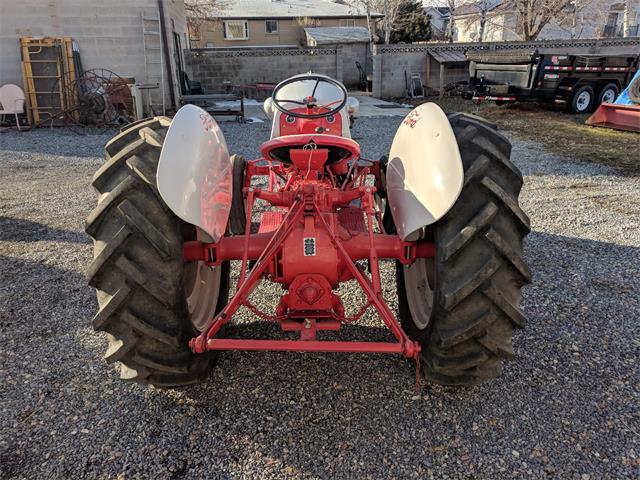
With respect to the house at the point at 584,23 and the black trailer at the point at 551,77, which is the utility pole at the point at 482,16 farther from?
the black trailer at the point at 551,77

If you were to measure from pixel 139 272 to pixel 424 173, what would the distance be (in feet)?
4.41

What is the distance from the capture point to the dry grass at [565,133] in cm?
827

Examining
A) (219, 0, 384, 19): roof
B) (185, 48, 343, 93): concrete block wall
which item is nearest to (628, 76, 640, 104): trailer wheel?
(185, 48, 343, 93): concrete block wall

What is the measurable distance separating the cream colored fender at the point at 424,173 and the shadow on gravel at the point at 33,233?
10.8 ft

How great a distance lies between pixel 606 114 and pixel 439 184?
10467mm

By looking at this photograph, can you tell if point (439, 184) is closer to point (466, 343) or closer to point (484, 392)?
point (466, 343)

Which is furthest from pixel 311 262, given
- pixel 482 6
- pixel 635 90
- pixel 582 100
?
pixel 482 6

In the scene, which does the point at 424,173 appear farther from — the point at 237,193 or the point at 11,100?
the point at 11,100

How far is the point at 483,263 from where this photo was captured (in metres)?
2.10

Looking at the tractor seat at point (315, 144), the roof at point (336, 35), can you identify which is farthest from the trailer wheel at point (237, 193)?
the roof at point (336, 35)

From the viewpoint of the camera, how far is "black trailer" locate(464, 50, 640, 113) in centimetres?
1241

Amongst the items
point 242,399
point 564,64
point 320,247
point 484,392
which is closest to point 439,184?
point 320,247

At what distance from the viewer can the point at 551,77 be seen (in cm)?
1245

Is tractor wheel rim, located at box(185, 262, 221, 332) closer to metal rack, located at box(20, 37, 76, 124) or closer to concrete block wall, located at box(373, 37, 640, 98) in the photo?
metal rack, located at box(20, 37, 76, 124)
